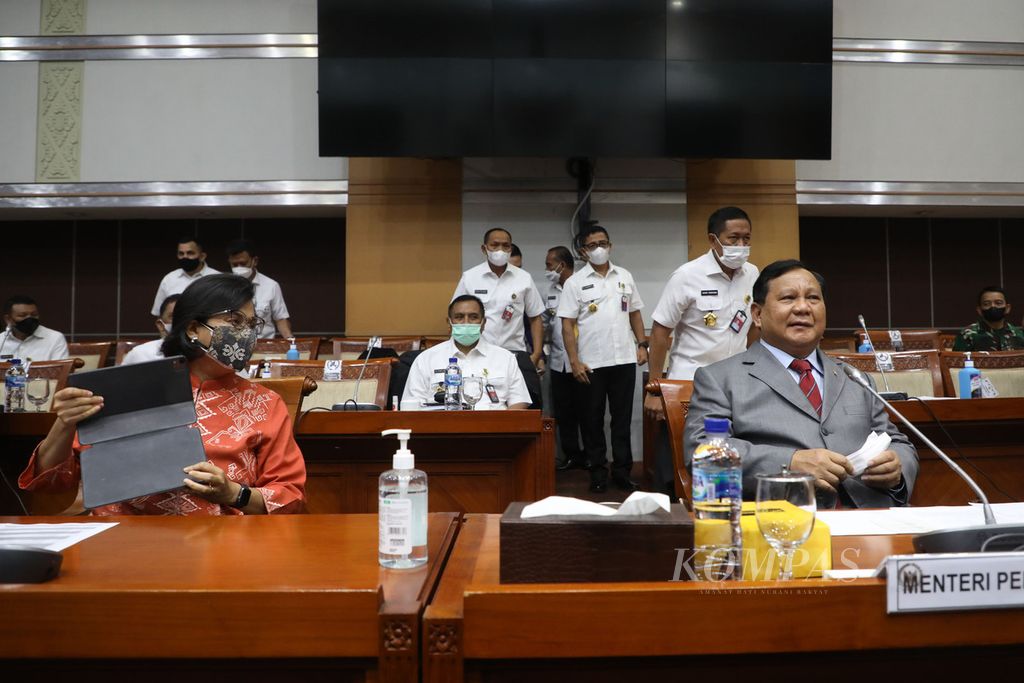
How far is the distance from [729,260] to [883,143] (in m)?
3.83

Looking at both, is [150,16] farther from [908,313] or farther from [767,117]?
[908,313]

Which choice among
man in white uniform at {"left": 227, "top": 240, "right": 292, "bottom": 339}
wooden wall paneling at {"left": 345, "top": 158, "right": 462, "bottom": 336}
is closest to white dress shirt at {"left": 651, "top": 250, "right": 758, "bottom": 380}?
wooden wall paneling at {"left": 345, "top": 158, "right": 462, "bottom": 336}

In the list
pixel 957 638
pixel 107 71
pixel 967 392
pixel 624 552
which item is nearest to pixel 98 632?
pixel 624 552

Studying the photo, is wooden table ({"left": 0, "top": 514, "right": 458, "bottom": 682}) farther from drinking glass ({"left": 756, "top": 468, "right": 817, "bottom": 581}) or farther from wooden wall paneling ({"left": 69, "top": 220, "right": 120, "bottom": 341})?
→ wooden wall paneling ({"left": 69, "top": 220, "right": 120, "bottom": 341})

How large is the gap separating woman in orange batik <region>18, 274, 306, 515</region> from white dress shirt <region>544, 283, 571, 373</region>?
339 cm

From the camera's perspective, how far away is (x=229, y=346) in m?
1.73

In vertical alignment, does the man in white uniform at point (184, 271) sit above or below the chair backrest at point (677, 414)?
above

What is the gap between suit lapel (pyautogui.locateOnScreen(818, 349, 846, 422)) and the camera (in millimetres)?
1863

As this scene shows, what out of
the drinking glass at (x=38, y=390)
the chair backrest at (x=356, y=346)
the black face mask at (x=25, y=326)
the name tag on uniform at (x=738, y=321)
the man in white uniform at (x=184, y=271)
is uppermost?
the man in white uniform at (x=184, y=271)

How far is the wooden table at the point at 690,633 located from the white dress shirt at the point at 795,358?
3.60 feet

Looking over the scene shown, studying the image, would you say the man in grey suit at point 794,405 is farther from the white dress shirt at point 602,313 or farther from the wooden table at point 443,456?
the white dress shirt at point 602,313

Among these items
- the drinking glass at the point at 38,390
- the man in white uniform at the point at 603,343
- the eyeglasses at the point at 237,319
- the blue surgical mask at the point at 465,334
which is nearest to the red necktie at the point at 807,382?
the eyeglasses at the point at 237,319

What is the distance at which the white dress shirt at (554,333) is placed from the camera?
5227 mm

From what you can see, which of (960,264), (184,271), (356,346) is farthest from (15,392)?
(960,264)
